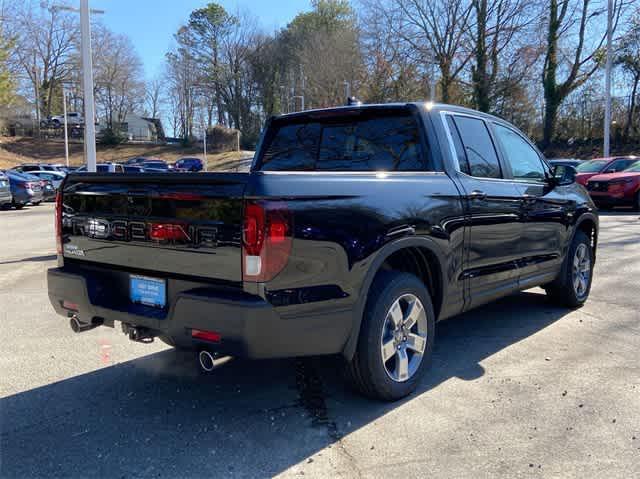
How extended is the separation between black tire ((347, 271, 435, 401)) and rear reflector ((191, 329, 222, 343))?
0.89 meters

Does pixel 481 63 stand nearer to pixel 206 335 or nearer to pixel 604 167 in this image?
pixel 604 167

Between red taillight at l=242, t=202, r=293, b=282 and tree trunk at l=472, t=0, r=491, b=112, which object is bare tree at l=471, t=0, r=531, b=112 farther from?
red taillight at l=242, t=202, r=293, b=282

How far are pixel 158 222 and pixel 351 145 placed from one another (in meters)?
1.77

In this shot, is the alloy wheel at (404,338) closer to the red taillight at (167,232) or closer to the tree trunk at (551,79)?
the red taillight at (167,232)

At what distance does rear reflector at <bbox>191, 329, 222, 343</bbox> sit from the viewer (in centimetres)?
291

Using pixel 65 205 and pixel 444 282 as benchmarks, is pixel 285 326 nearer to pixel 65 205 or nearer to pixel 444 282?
pixel 444 282

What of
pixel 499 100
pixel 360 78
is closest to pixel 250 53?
pixel 360 78

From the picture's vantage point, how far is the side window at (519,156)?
497 centimetres

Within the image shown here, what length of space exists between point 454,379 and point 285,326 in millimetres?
1697

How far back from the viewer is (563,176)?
5555mm

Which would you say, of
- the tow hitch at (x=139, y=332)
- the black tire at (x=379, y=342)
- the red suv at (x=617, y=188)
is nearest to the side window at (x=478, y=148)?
the black tire at (x=379, y=342)

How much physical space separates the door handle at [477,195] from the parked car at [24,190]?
20650mm

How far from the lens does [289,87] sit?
6794cm

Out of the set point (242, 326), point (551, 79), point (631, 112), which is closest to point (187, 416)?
point (242, 326)
